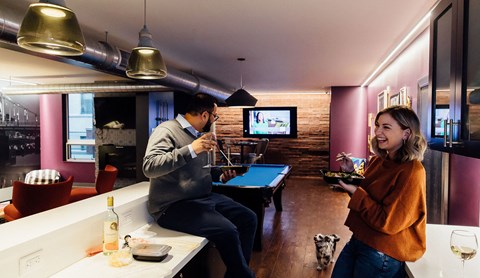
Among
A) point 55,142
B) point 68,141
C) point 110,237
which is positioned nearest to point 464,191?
point 110,237

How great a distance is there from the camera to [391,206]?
5.47 feet

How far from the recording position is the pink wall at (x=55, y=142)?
9633mm

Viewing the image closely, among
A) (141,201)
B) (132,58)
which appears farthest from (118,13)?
(141,201)

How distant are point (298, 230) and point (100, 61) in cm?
344

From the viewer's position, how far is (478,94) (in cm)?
151

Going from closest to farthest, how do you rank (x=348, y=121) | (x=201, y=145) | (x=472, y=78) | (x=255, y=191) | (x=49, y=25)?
(x=472, y=78)
(x=49, y=25)
(x=201, y=145)
(x=255, y=191)
(x=348, y=121)

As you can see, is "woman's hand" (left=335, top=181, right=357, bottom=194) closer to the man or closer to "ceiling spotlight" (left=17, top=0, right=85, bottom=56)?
the man

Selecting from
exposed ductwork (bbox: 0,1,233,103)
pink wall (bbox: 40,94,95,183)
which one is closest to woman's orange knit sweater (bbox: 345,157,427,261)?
A: exposed ductwork (bbox: 0,1,233,103)

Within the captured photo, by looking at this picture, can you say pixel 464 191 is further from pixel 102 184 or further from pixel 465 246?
pixel 102 184

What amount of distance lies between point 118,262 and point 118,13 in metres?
2.61

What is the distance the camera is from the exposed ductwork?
2.87 meters

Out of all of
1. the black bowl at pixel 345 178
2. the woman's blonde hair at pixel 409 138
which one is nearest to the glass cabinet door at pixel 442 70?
the woman's blonde hair at pixel 409 138

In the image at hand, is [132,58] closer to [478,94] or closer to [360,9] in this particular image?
[360,9]

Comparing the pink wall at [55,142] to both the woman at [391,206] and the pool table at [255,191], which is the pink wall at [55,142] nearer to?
the pool table at [255,191]
